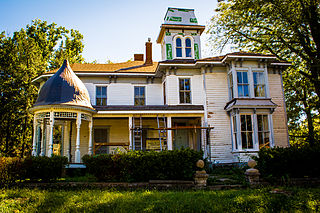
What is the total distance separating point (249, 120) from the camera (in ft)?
54.1

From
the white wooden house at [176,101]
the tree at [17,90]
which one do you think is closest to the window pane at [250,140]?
the white wooden house at [176,101]

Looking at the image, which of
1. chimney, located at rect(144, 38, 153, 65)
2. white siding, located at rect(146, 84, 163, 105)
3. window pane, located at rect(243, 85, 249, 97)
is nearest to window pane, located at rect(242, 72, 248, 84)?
window pane, located at rect(243, 85, 249, 97)

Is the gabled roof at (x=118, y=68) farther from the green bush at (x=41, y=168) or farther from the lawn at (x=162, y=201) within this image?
the lawn at (x=162, y=201)

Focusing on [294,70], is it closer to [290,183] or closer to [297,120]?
[297,120]

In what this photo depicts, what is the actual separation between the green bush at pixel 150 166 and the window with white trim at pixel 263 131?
8298 millimetres

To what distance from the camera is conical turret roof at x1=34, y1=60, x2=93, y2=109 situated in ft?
45.5

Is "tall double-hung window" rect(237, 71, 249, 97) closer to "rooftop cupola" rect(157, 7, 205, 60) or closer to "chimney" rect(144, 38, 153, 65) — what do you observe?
"rooftop cupola" rect(157, 7, 205, 60)

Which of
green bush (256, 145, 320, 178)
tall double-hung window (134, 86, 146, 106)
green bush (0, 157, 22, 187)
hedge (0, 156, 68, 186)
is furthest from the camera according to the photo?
tall double-hung window (134, 86, 146, 106)

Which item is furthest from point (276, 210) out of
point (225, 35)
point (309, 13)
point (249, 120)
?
point (225, 35)

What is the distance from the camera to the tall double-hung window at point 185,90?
1784 cm

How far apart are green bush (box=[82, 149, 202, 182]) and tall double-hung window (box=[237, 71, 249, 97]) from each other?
8.20 m

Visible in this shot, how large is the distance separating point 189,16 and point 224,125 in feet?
28.4

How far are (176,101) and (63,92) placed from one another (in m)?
6.88

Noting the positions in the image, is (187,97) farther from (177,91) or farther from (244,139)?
(244,139)
